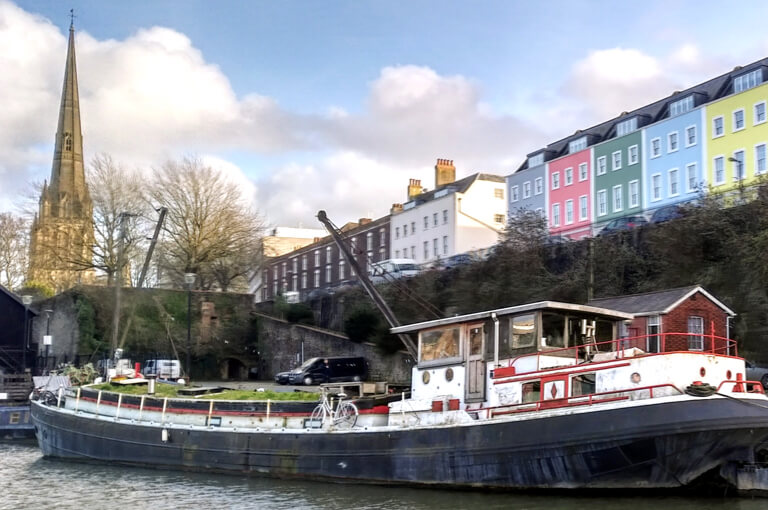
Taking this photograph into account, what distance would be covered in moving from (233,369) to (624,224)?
27555 millimetres

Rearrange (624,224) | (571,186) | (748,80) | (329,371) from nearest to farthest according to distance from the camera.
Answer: (624,224) < (329,371) < (748,80) < (571,186)

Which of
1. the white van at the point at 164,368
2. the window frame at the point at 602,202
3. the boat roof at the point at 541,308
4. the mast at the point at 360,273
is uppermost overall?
the window frame at the point at 602,202

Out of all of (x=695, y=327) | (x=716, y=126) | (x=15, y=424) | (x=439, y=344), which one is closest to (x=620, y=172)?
(x=716, y=126)

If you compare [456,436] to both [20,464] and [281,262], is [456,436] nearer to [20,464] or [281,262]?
[20,464]

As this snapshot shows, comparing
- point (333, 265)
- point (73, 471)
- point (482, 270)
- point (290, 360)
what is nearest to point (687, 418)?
point (73, 471)

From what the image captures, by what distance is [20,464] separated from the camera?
84.8 ft

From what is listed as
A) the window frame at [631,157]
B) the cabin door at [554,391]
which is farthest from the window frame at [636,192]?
the cabin door at [554,391]

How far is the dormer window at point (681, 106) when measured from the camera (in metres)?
46.3

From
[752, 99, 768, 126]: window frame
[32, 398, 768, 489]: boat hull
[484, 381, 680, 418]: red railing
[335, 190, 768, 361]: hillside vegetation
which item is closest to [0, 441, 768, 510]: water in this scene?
[32, 398, 768, 489]: boat hull

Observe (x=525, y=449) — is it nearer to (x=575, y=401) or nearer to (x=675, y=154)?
(x=575, y=401)

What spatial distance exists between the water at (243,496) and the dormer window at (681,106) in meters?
34.6

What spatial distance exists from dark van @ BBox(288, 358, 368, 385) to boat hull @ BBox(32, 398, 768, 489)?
63.6 ft

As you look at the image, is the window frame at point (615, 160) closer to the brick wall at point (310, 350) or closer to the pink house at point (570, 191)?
the pink house at point (570, 191)

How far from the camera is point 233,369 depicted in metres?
53.8
